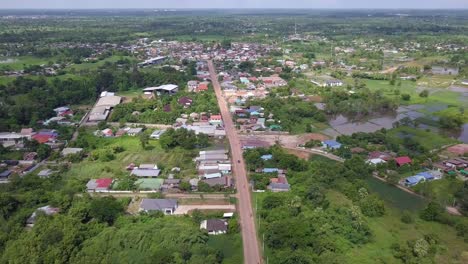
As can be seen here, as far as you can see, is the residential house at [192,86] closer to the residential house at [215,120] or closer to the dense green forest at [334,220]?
the residential house at [215,120]

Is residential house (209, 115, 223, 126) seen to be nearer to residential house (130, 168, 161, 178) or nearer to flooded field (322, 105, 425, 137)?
flooded field (322, 105, 425, 137)

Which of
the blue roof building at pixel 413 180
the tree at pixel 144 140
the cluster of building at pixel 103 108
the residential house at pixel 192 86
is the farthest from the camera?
the residential house at pixel 192 86

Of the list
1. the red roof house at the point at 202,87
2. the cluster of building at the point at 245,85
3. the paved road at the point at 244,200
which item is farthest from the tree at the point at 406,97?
the red roof house at the point at 202,87

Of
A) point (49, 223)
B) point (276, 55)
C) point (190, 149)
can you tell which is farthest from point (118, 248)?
point (276, 55)

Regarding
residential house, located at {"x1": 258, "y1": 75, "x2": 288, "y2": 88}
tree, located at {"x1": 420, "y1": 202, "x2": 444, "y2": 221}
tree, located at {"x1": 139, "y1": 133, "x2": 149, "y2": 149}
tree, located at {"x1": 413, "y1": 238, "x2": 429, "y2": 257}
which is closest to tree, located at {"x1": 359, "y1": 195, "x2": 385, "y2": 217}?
tree, located at {"x1": 420, "y1": 202, "x2": 444, "y2": 221}

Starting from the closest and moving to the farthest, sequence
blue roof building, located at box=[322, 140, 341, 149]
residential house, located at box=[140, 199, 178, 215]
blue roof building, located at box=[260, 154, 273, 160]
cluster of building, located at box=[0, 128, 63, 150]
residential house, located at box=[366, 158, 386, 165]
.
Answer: residential house, located at box=[140, 199, 178, 215]
residential house, located at box=[366, 158, 386, 165]
blue roof building, located at box=[260, 154, 273, 160]
blue roof building, located at box=[322, 140, 341, 149]
cluster of building, located at box=[0, 128, 63, 150]

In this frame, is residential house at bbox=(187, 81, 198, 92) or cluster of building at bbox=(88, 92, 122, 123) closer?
cluster of building at bbox=(88, 92, 122, 123)

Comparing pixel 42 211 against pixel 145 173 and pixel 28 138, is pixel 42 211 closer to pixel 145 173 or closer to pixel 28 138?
pixel 145 173
